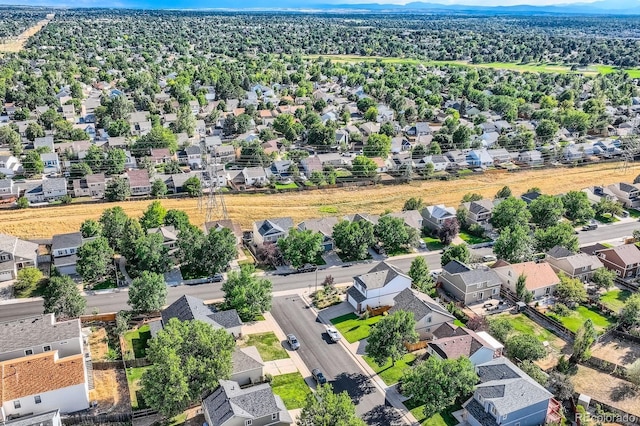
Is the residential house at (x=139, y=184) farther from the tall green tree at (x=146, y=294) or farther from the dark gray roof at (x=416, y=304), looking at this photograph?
the dark gray roof at (x=416, y=304)

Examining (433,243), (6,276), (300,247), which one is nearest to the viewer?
(6,276)

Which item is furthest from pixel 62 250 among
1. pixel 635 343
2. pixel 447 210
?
pixel 635 343

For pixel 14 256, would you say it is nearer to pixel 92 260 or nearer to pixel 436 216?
pixel 92 260

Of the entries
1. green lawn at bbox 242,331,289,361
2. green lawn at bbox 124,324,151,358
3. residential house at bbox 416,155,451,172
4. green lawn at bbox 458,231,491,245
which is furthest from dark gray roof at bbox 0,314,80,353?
residential house at bbox 416,155,451,172

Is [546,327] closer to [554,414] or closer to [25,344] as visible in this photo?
[554,414]

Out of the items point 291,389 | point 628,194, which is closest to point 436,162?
point 628,194

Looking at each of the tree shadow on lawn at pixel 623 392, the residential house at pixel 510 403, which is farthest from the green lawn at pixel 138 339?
the tree shadow on lawn at pixel 623 392
